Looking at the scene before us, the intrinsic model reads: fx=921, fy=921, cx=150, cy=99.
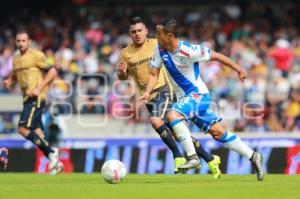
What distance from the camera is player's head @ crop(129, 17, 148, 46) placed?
13.8 meters

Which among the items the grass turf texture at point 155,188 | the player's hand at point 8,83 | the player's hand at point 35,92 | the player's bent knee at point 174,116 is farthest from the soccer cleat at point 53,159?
the player's bent knee at point 174,116

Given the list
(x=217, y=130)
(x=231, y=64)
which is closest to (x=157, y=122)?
(x=217, y=130)

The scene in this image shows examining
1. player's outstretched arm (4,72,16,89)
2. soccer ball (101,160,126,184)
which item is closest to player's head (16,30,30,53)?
player's outstretched arm (4,72,16,89)

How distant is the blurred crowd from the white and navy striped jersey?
3.82 metres

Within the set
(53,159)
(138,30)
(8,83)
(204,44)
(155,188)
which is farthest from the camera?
(204,44)

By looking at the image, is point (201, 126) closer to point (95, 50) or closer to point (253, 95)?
point (253, 95)

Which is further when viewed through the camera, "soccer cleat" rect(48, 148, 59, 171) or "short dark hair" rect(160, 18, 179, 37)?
"soccer cleat" rect(48, 148, 59, 171)

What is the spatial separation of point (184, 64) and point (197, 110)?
2.11 feet

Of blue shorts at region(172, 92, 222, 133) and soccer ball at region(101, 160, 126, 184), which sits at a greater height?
blue shorts at region(172, 92, 222, 133)

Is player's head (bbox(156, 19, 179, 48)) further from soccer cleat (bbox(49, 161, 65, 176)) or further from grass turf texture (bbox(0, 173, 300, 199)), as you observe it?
soccer cleat (bbox(49, 161, 65, 176))

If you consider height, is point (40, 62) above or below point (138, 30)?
below

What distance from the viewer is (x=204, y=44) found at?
2522cm

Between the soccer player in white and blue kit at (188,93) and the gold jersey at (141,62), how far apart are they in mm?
1708

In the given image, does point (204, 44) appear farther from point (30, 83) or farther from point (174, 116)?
point (174, 116)
